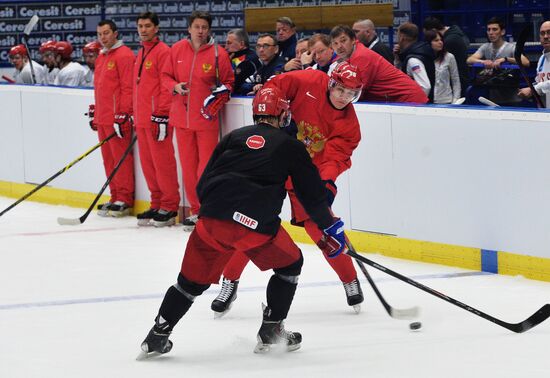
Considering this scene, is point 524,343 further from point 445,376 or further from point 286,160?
point 286,160

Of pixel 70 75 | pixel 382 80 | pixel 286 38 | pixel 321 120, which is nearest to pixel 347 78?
pixel 321 120

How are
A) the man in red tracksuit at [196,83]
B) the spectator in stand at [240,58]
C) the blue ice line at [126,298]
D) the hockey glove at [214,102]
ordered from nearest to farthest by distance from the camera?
the blue ice line at [126,298] < the hockey glove at [214,102] < the man in red tracksuit at [196,83] < the spectator in stand at [240,58]

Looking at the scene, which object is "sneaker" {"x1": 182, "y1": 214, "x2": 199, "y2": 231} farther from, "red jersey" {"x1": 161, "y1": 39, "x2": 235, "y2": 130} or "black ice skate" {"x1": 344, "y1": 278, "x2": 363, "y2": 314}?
"black ice skate" {"x1": 344, "y1": 278, "x2": 363, "y2": 314}

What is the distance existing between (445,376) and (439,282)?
1.95m

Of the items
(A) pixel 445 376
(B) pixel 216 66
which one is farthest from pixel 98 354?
(B) pixel 216 66

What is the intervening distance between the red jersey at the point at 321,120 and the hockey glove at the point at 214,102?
7.70ft

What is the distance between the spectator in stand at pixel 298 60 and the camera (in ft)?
27.1

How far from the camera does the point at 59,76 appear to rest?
1095 cm

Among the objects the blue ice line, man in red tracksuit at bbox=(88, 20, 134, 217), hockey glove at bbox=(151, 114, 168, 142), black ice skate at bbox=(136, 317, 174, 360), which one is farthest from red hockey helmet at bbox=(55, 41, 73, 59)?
black ice skate at bbox=(136, 317, 174, 360)

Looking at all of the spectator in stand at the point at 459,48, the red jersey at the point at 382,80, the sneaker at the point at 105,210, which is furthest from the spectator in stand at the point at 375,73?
the sneaker at the point at 105,210

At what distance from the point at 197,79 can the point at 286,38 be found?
0.84 meters

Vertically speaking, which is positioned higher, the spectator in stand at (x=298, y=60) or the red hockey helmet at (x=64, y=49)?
the red hockey helmet at (x=64, y=49)

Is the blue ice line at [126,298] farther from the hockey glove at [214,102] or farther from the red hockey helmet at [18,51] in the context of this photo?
the red hockey helmet at [18,51]

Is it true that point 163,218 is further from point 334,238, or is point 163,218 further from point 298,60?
point 334,238
